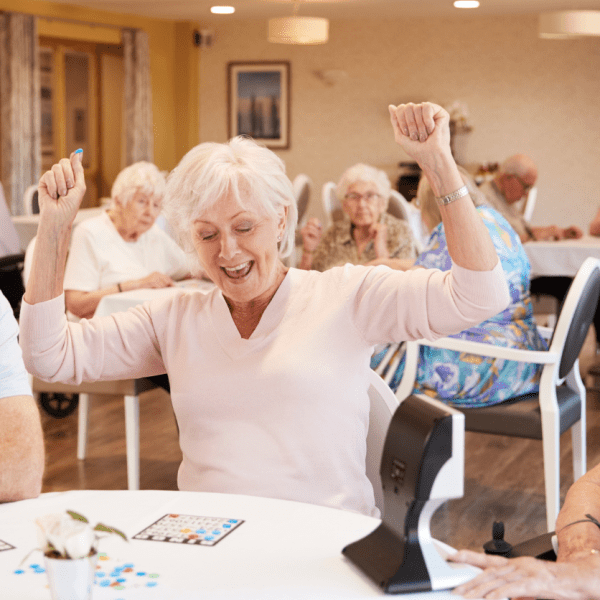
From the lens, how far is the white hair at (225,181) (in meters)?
1.60

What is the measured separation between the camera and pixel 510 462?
361 cm

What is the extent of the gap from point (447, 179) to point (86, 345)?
746 millimetres

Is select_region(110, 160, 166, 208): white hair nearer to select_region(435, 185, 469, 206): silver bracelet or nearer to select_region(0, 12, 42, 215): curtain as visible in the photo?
select_region(435, 185, 469, 206): silver bracelet

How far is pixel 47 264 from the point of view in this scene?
1.56 metres

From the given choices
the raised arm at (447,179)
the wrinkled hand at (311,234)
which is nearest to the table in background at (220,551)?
the raised arm at (447,179)

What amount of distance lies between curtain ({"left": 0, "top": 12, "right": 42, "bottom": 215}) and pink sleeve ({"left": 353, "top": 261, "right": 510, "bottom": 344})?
7582mm

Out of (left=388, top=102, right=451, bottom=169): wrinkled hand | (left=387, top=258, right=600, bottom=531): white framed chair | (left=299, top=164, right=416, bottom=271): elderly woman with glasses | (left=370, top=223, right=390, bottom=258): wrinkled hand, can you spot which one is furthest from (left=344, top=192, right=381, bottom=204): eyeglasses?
(left=388, top=102, right=451, bottom=169): wrinkled hand

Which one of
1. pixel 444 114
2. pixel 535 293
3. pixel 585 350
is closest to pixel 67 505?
pixel 444 114

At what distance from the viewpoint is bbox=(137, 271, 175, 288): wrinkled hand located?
3.44 m

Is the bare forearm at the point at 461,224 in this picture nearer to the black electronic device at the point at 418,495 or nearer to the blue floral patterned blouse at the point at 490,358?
the black electronic device at the point at 418,495

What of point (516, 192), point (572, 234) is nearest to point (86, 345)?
point (516, 192)

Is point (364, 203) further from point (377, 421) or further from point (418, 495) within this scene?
point (418, 495)

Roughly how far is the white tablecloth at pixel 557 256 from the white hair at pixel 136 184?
2.27 meters

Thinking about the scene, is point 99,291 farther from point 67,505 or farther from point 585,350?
point 585,350
